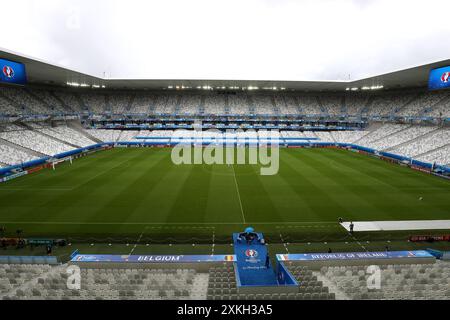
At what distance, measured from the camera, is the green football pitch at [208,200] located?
19312mm

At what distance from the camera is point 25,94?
58.1 m

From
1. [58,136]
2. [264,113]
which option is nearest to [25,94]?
[58,136]

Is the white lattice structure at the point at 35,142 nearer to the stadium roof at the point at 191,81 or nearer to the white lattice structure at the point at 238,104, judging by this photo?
the stadium roof at the point at 191,81

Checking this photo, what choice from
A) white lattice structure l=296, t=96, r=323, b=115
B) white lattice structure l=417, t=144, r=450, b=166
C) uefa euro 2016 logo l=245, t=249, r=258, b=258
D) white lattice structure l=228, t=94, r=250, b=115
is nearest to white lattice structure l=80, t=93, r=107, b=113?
white lattice structure l=228, t=94, r=250, b=115

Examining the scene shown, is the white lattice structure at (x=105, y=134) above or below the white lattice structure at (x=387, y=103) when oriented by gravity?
below

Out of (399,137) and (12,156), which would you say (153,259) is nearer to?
(12,156)

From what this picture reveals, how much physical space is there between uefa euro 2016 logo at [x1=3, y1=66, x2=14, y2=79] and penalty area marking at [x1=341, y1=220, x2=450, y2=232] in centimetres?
4007

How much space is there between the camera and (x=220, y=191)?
27.4 meters

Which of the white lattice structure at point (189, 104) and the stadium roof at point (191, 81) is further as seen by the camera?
the white lattice structure at point (189, 104)

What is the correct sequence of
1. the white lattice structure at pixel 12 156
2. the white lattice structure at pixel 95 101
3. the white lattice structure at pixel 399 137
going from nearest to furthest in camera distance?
the white lattice structure at pixel 12 156
the white lattice structure at pixel 399 137
the white lattice structure at pixel 95 101

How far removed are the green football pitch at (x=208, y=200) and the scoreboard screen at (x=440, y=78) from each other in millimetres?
13644

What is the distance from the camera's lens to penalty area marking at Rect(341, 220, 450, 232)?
19062 mm

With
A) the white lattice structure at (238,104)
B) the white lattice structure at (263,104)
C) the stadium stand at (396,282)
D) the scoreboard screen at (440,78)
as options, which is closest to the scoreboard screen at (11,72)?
the stadium stand at (396,282)

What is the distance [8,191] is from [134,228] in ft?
56.1
